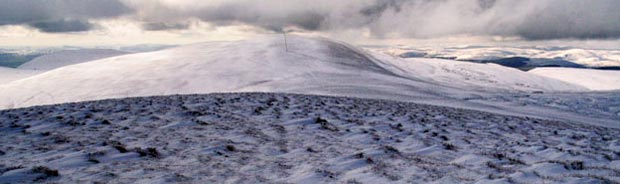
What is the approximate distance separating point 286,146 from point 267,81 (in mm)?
12535

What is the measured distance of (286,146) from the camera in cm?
584

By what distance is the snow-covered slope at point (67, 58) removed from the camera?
7076 centimetres

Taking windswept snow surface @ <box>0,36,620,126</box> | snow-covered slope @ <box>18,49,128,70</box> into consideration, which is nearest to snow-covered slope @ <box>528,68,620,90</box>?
windswept snow surface @ <box>0,36,620,126</box>

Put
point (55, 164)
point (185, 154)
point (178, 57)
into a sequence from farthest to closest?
point (178, 57)
point (185, 154)
point (55, 164)

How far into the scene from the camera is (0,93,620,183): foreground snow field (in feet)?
14.6

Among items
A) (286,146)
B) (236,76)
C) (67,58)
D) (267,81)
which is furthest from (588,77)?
(67,58)

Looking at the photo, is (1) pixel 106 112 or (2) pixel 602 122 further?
(2) pixel 602 122

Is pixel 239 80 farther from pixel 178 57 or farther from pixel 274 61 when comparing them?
pixel 178 57

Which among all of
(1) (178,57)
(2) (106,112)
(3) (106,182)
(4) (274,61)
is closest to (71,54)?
(1) (178,57)

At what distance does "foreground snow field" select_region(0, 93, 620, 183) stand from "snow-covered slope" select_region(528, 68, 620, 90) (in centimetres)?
5116

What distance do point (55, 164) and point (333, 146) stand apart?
3329 millimetres

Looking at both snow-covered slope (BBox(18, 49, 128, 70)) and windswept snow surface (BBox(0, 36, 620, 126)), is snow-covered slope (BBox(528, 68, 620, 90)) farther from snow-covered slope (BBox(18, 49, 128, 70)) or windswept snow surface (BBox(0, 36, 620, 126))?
snow-covered slope (BBox(18, 49, 128, 70))

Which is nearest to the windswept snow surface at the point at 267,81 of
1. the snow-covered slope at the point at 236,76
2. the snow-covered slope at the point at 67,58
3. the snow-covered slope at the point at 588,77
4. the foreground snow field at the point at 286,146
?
the snow-covered slope at the point at 236,76

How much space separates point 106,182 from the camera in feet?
13.2
